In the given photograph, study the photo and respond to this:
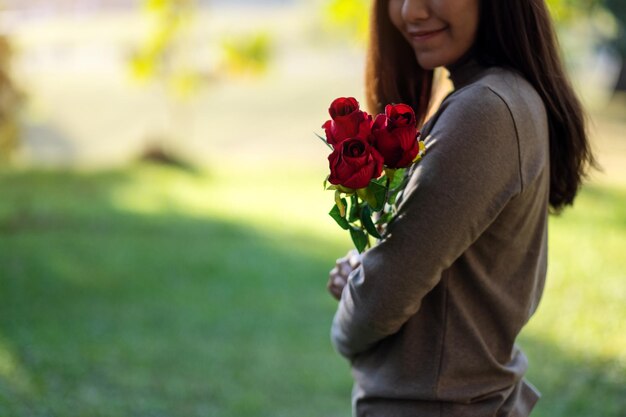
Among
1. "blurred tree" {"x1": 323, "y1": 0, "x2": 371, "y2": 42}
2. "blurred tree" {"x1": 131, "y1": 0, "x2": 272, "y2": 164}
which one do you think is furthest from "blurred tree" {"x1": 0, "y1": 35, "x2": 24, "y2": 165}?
A: "blurred tree" {"x1": 323, "y1": 0, "x2": 371, "y2": 42}

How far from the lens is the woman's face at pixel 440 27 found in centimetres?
155

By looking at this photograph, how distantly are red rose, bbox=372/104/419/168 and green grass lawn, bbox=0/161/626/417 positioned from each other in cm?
279

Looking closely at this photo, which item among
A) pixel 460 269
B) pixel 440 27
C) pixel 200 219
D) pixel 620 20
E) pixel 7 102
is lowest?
pixel 460 269

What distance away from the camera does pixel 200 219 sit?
27.8ft

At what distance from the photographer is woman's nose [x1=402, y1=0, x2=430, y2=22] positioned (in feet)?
5.14

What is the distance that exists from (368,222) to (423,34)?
15.3 inches

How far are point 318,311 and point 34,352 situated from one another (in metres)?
1.98

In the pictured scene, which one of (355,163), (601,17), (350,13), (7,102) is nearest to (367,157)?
(355,163)

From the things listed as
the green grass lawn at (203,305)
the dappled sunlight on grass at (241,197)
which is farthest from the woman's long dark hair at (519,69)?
the dappled sunlight on grass at (241,197)

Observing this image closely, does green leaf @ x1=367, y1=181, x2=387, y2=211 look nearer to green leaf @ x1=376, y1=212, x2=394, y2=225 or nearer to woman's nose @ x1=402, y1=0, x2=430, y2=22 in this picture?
green leaf @ x1=376, y1=212, x2=394, y2=225

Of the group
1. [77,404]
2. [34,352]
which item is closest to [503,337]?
[77,404]

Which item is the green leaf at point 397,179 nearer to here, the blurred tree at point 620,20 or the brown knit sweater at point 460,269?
the brown knit sweater at point 460,269

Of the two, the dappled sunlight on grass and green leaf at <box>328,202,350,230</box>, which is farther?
the dappled sunlight on grass

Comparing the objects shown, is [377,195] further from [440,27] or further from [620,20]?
[620,20]
